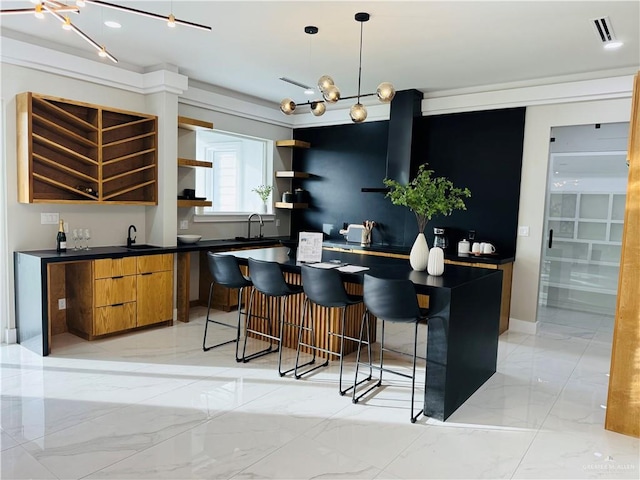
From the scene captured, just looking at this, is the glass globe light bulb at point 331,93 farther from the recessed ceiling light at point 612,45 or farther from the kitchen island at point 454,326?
the recessed ceiling light at point 612,45

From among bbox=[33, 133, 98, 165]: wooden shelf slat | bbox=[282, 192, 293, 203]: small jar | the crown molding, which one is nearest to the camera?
the crown molding

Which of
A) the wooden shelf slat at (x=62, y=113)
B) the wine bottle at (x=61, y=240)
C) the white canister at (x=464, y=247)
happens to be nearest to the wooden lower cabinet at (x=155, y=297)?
the wine bottle at (x=61, y=240)

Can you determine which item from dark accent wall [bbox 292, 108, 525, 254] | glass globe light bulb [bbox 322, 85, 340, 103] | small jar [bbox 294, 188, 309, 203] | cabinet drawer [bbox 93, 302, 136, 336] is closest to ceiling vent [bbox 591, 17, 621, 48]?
dark accent wall [bbox 292, 108, 525, 254]

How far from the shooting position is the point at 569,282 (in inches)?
245

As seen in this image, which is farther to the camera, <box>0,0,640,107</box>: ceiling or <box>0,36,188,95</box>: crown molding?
<box>0,36,188,95</box>: crown molding

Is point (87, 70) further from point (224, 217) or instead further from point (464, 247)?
point (464, 247)

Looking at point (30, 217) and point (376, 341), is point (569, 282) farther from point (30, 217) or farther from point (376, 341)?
point (30, 217)

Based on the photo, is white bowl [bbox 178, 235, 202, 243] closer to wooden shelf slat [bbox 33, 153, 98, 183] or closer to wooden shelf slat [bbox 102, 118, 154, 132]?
wooden shelf slat [bbox 33, 153, 98, 183]

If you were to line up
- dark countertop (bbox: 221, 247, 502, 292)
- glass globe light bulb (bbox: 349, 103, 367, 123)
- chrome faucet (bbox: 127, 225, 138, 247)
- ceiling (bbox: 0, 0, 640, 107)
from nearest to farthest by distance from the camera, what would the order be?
dark countertop (bbox: 221, 247, 502, 292) → ceiling (bbox: 0, 0, 640, 107) → glass globe light bulb (bbox: 349, 103, 367, 123) → chrome faucet (bbox: 127, 225, 138, 247)

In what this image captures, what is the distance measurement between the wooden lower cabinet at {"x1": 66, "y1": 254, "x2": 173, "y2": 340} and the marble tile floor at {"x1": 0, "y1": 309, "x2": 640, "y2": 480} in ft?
1.31

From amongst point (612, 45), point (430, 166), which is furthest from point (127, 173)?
point (612, 45)

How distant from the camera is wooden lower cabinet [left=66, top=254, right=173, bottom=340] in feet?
14.2

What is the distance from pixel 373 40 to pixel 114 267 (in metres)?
3.26

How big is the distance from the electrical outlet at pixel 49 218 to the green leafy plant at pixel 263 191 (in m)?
2.88
